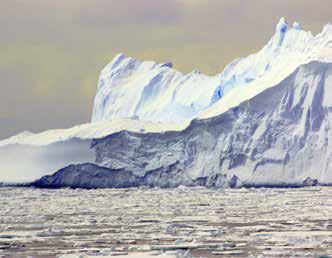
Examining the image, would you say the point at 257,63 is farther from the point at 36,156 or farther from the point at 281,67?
the point at 36,156

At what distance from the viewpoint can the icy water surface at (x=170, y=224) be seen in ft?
72.3

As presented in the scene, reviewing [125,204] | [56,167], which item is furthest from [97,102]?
[125,204]

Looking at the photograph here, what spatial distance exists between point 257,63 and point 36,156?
1580 cm

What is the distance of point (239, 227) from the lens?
89.1ft

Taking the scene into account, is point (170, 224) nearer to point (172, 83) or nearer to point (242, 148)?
point (242, 148)

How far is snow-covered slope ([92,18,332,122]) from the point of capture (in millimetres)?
57781

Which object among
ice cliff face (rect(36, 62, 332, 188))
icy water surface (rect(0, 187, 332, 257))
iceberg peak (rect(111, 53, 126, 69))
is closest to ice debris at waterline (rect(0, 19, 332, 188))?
ice cliff face (rect(36, 62, 332, 188))

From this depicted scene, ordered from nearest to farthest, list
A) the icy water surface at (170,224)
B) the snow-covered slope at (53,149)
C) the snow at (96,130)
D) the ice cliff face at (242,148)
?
the icy water surface at (170,224)
the ice cliff face at (242,148)
the snow-covered slope at (53,149)
the snow at (96,130)

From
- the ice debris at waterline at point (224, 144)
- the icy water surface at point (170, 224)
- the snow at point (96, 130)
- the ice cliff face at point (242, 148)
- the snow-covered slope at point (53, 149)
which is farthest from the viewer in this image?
the snow at point (96, 130)

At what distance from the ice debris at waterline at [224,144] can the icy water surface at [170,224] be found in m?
3.20

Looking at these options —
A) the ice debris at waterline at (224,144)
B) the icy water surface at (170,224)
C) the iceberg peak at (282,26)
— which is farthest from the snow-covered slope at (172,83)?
the icy water surface at (170,224)

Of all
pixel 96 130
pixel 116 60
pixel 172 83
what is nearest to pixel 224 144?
pixel 96 130

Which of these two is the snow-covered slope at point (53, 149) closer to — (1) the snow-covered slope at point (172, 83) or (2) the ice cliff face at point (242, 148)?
(2) the ice cliff face at point (242, 148)

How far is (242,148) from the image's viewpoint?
48.4 metres
